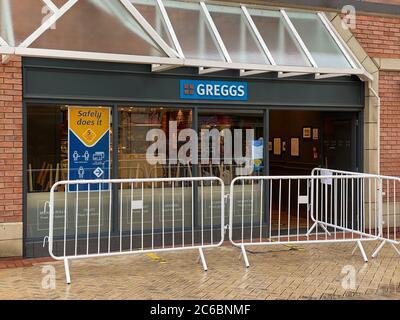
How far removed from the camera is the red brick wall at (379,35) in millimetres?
10508

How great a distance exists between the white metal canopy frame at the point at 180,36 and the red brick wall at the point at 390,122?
2.00 ft

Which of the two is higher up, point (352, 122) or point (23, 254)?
point (352, 122)

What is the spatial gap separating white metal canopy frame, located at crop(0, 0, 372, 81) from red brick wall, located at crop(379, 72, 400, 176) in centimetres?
61

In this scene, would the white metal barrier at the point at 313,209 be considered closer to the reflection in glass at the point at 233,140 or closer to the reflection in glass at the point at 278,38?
the reflection in glass at the point at 233,140

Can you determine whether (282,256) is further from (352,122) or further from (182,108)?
(352,122)

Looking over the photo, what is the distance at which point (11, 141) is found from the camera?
798cm

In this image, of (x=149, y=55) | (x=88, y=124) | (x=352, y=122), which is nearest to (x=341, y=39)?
(x=352, y=122)

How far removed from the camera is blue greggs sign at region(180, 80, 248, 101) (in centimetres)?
916

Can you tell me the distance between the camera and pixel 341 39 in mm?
10523

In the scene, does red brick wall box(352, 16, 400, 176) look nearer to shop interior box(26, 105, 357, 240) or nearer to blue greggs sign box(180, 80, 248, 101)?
shop interior box(26, 105, 357, 240)

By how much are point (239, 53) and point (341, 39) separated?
234cm

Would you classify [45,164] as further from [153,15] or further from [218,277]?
[218,277]

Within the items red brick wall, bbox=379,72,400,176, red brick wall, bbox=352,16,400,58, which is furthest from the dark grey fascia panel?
red brick wall, bbox=352,16,400,58

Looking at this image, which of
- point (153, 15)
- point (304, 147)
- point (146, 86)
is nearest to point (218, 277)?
point (146, 86)
